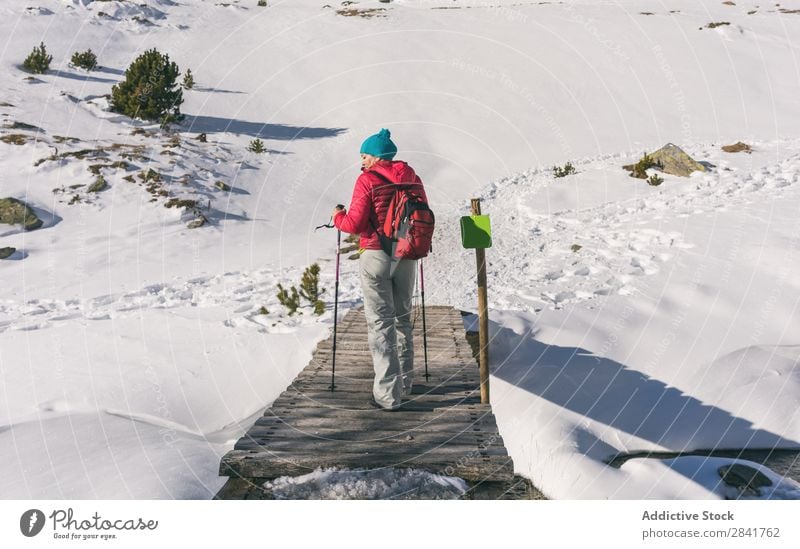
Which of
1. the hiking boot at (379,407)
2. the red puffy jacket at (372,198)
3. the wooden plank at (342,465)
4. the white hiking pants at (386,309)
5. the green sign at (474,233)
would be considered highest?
the red puffy jacket at (372,198)

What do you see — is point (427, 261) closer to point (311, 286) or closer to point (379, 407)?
point (311, 286)

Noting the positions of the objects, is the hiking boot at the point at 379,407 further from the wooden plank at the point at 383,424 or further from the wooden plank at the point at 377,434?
the wooden plank at the point at 377,434

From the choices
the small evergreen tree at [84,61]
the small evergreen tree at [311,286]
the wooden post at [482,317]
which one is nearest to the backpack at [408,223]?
the wooden post at [482,317]

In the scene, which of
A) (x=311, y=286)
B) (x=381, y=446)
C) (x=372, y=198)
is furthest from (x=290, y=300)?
(x=381, y=446)

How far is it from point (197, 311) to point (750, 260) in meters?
8.67

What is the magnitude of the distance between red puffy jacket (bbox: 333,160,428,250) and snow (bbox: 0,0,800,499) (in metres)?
1.82

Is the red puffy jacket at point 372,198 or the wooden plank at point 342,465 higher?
the red puffy jacket at point 372,198

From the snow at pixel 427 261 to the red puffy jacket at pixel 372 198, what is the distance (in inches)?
71.7

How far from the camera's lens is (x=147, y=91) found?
52.1 ft

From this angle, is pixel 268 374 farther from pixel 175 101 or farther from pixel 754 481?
pixel 175 101

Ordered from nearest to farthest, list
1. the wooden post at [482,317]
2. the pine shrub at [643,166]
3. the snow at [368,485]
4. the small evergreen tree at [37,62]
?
the snow at [368,485] < the wooden post at [482,317] < the pine shrub at [643,166] < the small evergreen tree at [37,62]

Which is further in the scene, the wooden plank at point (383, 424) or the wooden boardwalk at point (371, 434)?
the wooden plank at point (383, 424)

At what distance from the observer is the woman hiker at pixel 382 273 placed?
4492 millimetres

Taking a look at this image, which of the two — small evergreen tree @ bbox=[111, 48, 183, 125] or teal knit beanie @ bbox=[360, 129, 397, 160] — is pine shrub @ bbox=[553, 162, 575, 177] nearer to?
small evergreen tree @ bbox=[111, 48, 183, 125]
